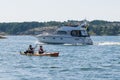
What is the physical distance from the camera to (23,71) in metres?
44.8

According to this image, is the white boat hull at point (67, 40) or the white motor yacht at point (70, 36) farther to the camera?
the white boat hull at point (67, 40)

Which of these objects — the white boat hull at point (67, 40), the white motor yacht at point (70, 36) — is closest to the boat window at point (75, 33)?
the white motor yacht at point (70, 36)

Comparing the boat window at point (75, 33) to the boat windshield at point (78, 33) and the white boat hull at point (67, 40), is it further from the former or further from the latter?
the white boat hull at point (67, 40)

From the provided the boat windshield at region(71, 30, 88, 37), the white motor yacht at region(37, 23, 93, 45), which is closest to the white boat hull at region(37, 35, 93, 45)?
the white motor yacht at region(37, 23, 93, 45)

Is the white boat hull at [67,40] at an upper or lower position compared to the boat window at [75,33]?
lower

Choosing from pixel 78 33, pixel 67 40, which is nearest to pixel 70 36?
pixel 67 40

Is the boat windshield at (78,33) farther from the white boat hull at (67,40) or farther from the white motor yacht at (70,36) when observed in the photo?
the white boat hull at (67,40)

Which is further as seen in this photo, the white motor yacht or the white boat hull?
the white boat hull

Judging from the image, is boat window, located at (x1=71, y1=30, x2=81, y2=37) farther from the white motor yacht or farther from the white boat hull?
the white boat hull

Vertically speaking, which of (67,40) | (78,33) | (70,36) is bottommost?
(67,40)

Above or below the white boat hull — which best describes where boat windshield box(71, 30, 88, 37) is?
above

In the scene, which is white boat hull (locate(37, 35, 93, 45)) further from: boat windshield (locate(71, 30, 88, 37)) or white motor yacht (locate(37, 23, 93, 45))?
boat windshield (locate(71, 30, 88, 37))

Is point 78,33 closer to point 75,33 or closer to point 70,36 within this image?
point 75,33

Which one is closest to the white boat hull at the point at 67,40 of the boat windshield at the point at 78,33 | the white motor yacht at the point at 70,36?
the white motor yacht at the point at 70,36
